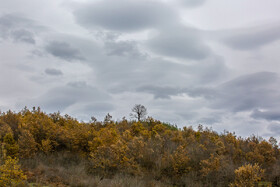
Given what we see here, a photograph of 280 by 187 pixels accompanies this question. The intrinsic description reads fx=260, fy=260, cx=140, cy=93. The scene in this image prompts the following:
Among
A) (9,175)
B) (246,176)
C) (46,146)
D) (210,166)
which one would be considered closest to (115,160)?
(46,146)

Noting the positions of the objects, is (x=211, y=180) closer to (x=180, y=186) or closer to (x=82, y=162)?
(x=180, y=186)

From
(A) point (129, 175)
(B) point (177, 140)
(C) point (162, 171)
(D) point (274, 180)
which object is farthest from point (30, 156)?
(D) point (274, 180)

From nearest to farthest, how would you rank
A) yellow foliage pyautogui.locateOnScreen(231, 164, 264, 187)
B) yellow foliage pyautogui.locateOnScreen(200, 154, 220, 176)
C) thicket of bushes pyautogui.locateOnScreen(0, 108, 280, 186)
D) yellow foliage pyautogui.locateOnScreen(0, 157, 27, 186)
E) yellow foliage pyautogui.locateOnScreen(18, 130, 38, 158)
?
yellow foliage pyautogui.locateOnScreen(0, 157, 27, 186) → yellow foliage pyautogui.locateOnScreen(231, 164, 264, 187) → thicket of bushes pyautogui.locateOnScreen(0, 108, 280, 186) → yellow foliage pyautogui.locateOnScreen(200, 154, 220, 176) → yellow foliage pyautogui.locateOnScreen(18, 130, 38, 158)

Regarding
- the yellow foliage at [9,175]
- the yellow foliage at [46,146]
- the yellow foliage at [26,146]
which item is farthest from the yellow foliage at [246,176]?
the yellow foliage at [26,146]

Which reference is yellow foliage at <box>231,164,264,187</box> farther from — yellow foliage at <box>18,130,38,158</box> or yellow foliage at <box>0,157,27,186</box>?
yellow foliage at <box>18,130,38,158</box>

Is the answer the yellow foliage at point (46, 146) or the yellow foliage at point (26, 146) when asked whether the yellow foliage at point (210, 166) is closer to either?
the yellow foliage at point (46, 146)

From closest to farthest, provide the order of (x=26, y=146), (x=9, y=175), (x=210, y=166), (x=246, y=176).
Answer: (x=9, y=175), (x=246, y=176), (x=210, y=166), (x=26, y=146)

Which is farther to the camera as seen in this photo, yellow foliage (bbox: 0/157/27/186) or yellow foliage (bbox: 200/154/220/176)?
yellow foliage (bbox: 200/154/220/176)

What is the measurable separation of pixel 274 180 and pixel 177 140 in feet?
17.6

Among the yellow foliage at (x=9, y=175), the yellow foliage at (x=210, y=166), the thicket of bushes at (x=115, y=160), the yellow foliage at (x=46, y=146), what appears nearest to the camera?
the yellow foliage at (x=9, y=175)

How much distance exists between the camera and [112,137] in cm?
1277

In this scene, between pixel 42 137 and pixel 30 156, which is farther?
pixel 42 137

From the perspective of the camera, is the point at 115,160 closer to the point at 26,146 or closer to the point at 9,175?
the point at 26,146

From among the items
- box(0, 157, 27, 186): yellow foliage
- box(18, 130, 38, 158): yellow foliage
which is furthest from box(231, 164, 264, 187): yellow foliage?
box(18, 130, 38, 158): yellow foliage
